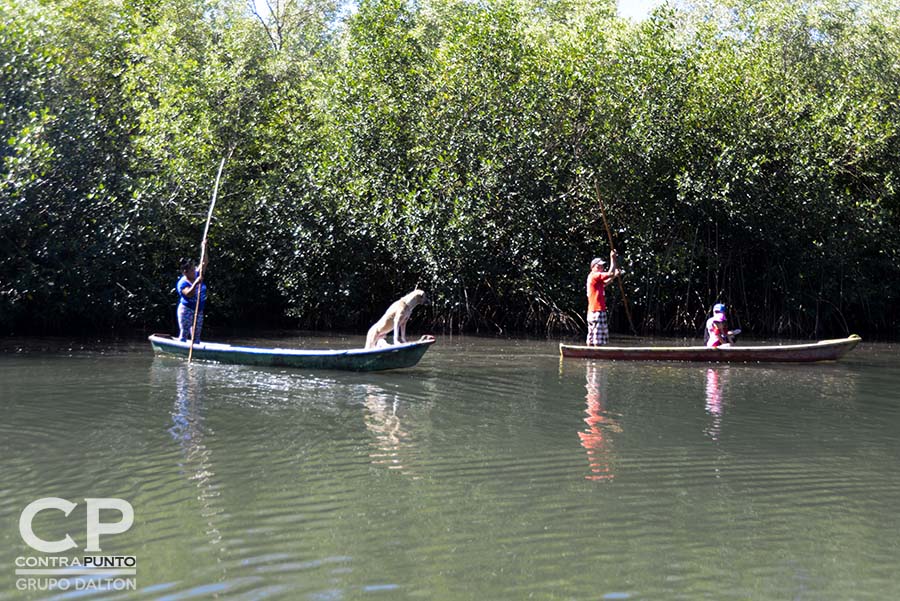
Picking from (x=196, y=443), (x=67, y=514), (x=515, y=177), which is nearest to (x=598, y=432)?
(x=196, y=443)

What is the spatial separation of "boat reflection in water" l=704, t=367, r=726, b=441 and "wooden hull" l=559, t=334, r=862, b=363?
76cm

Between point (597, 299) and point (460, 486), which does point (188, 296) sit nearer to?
point (597, 299)

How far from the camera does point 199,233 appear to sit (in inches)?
941

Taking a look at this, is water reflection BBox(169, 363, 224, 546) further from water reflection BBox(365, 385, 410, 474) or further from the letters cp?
water reflection BBox(365, 385, 410, 474)

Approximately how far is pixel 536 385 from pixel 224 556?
822 cm

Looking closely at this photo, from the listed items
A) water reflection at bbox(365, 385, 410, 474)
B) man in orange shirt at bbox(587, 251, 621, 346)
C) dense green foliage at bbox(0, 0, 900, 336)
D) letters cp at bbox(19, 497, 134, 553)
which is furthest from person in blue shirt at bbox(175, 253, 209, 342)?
letters cp at bbox(19, 497, 134, 553)

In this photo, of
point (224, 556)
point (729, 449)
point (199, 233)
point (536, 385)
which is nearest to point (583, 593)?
point (224, 556)

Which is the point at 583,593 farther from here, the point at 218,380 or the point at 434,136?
the point at 434,136

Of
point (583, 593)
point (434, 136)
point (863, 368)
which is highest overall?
point (434, 136)

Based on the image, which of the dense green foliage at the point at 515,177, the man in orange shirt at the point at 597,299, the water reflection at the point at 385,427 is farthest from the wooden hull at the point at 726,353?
the dense green foliage at the point at 515,177

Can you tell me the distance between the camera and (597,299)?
56.0ft

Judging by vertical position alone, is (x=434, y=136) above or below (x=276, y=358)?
above

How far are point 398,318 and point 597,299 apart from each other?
441 centimetres

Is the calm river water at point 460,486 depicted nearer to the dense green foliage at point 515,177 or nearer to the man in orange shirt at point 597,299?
the man in orange shirt at point 597,299
